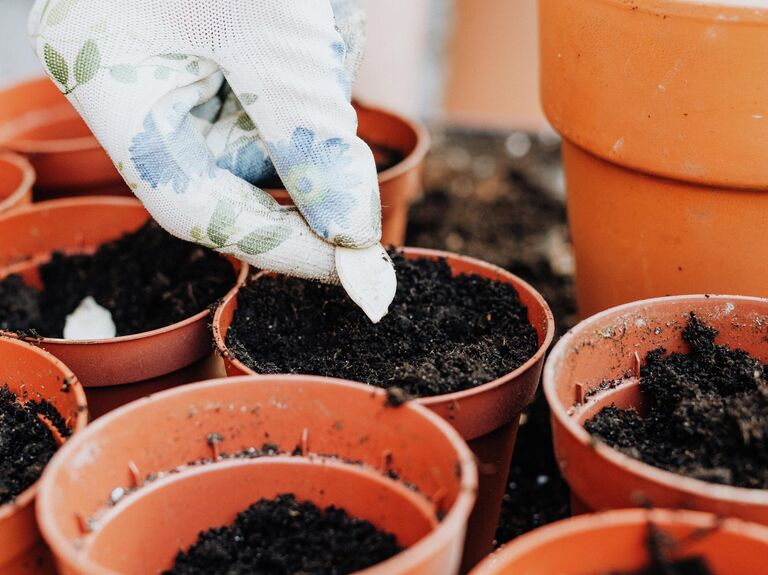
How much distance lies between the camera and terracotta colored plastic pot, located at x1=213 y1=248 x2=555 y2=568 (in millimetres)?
1165

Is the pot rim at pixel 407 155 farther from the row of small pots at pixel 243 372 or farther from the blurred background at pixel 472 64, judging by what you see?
the blurred background at pixel 472 64

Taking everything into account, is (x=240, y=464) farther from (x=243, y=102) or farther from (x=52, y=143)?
(x=52, y=143)

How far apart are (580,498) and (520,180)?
183cm

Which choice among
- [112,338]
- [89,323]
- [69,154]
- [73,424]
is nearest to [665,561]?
[73,424]

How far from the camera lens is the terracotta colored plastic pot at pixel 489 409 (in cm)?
117

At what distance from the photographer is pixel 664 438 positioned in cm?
117

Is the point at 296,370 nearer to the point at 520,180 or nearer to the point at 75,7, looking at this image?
the point at 75,7

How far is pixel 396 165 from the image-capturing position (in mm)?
2078

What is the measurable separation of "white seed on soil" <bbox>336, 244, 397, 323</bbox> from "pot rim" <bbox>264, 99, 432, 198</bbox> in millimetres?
377

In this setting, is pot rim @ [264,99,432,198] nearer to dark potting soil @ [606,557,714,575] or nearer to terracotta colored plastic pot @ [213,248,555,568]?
terracotta colored plastic pot @ [213,248,555,568]

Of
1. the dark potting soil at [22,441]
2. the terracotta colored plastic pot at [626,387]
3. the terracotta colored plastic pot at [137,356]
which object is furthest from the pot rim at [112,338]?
the terracotta colored plastic pot at [626,387]

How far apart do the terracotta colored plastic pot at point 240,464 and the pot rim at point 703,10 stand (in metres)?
0.72

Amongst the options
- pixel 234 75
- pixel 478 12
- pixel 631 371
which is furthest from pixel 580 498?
pixel 478 12

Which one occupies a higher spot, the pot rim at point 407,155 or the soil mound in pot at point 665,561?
the soil mound in pot at point 665,561
